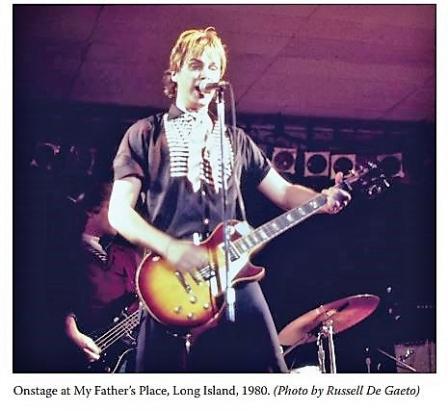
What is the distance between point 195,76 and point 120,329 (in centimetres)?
124

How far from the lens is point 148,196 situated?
3.51m

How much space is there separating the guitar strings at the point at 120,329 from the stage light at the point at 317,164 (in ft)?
3.44

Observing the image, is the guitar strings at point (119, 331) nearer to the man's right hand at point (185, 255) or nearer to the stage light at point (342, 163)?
the man's right hand at point (185, 255)

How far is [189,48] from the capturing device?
3.57 m

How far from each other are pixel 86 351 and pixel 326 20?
75.8 inches

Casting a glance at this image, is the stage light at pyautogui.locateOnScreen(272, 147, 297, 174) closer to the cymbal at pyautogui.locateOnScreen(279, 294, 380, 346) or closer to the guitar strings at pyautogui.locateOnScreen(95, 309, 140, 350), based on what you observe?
the cymbal at pyautogui.locateOnScreen(279, 294, 380, 346)

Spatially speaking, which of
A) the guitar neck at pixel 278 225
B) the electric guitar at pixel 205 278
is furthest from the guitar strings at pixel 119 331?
the guitar neck at pixel 278 225

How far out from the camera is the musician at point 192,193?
11.4 feet

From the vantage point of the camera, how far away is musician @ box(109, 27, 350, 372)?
11.4 ft

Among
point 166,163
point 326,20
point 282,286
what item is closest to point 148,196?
point 166,163

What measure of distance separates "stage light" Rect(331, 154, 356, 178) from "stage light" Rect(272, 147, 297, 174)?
0.62 feet

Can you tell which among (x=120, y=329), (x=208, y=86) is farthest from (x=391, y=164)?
(x=120, y=329)
